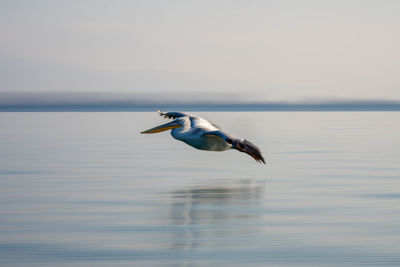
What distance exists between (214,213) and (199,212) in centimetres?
25

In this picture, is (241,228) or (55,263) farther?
(241,228)

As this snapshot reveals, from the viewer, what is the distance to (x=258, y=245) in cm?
851

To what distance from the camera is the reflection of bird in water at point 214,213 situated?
8.93 meters

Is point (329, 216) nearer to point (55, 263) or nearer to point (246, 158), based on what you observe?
point (55, 263)

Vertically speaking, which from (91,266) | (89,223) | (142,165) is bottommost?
(91,266)

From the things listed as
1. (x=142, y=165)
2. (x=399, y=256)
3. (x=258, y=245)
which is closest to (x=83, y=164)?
(x=142, y=165)

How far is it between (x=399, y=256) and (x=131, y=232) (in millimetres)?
3548

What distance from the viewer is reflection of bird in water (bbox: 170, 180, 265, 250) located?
352 inches

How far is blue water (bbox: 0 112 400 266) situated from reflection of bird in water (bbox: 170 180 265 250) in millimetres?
16

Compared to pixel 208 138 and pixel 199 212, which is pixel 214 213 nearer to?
pixel 199 212

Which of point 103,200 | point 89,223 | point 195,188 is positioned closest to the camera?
point 89,223

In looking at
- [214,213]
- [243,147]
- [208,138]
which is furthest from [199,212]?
[208,138]

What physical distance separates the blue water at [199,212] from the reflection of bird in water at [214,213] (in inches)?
0.6

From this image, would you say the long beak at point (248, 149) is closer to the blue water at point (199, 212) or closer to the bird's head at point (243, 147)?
the bird's head at point (243, 147)
